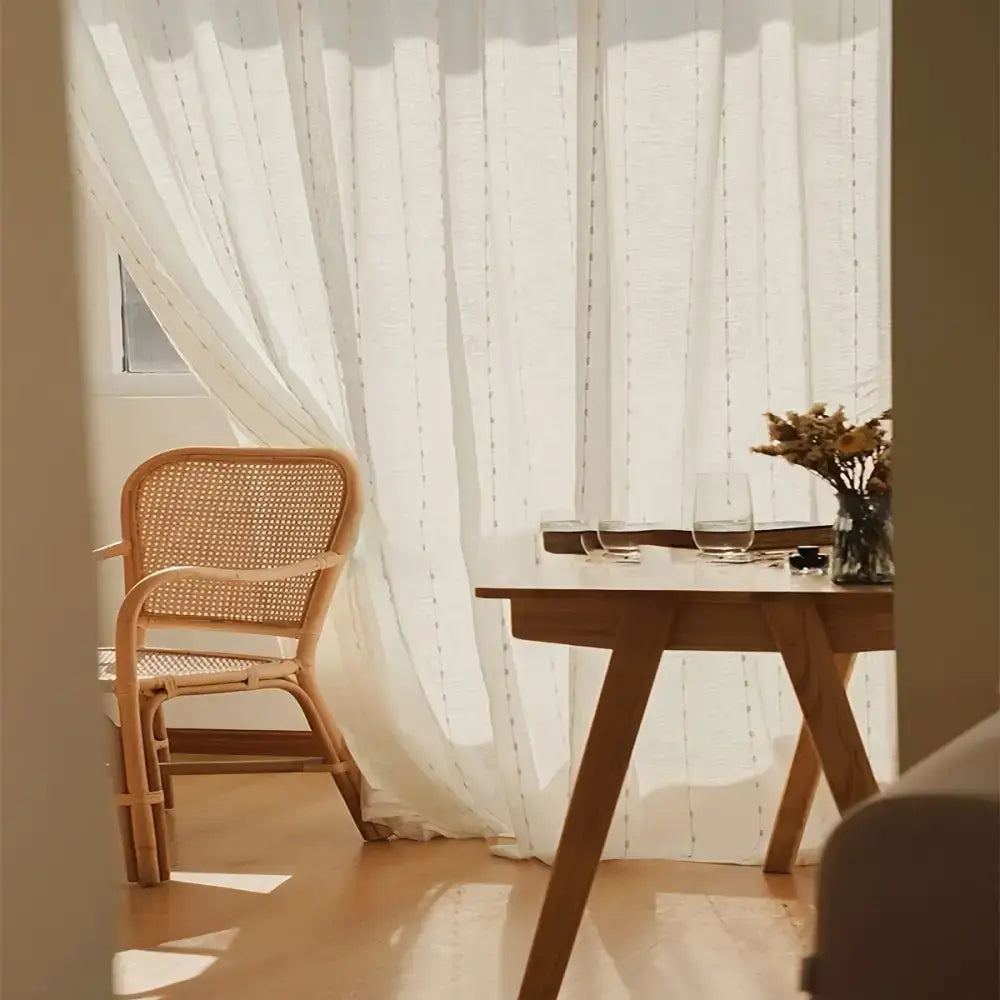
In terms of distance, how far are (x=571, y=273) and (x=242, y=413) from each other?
2.78ft

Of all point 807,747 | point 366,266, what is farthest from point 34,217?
point 366,266

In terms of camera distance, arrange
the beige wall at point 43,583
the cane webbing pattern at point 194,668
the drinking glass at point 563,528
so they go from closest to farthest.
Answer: the beige wall at point 43,583 → the drinking glass at point 563,528 → the cane webbing pattern at point 194,668

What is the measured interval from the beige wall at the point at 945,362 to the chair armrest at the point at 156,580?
1886mm

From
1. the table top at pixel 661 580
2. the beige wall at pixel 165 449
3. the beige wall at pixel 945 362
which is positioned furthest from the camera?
the beige wall at pixel 165 449

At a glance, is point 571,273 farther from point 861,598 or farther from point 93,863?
point 93,863

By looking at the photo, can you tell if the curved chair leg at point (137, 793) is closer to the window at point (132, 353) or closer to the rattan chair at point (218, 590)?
the rattan chair at point (218, 590)

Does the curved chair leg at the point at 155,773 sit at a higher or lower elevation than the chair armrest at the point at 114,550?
lower

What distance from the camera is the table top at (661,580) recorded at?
2154mm

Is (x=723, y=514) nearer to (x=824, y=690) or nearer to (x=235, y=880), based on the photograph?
(x=824, y=690)

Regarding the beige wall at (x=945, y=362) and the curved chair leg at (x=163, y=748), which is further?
the curved chair leg at (x=163, y=748)

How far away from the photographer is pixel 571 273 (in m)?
3.23

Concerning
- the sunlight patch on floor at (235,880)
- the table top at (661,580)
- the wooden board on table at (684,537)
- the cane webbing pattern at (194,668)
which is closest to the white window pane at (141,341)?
the cane webbing pattern at (194,668)

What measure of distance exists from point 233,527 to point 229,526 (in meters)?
0.01

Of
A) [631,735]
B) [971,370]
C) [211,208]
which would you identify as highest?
[211,208]
